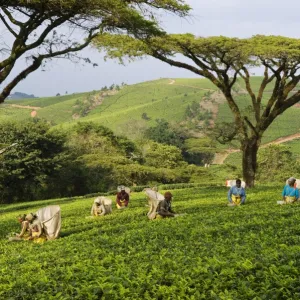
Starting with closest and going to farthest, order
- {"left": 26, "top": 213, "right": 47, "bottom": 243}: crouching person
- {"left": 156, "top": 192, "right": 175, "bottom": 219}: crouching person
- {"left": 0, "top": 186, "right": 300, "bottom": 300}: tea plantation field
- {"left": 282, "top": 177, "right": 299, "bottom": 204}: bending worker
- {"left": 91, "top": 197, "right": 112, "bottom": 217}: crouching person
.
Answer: {"left": 0, "top": 186, "right": 300, "bottom": 300}: tea plantation field → {"left": 26, "top": 213, "right": 47, "bottom": 243}: crouching person → {"left": 156, "top": 192, "right": 175, "bottom": 219}: crouching person → {"left": 282, "top": 177, "right": 299, "bottom": 204}: bending worker → {"left": 91, "top": 197, "right": 112, "bottom": 217}: crouching person

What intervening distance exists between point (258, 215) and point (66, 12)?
33.9 feet

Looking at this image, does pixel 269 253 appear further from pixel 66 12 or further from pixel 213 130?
pixel 213 130

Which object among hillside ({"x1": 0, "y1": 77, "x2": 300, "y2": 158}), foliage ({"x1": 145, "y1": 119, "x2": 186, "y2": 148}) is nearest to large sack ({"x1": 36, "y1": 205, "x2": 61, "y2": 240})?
foliage ({"x1": 145, "y1": 119, "x2": 186, "y2": 148})

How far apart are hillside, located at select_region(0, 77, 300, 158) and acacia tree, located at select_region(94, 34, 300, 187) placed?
3095 inches

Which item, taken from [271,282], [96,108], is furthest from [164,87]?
[271,282]

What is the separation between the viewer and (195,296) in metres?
7.01

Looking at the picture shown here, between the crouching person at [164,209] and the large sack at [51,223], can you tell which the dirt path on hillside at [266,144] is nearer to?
the crouching person at [164,209]

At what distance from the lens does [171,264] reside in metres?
8.66

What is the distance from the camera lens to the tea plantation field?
7254mm

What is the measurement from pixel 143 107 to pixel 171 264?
5768 inches

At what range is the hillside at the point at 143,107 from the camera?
13125cm

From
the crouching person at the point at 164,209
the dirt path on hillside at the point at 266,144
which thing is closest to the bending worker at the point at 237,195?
the crouching person at the point at 164,209

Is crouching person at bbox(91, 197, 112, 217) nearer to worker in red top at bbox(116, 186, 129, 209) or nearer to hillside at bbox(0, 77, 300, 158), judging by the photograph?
worker in red top at bbox(116, 186, 129, 209)

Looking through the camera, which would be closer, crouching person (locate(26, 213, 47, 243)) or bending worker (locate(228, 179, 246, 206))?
crouching person (locate(26, 213, 47, 243))
